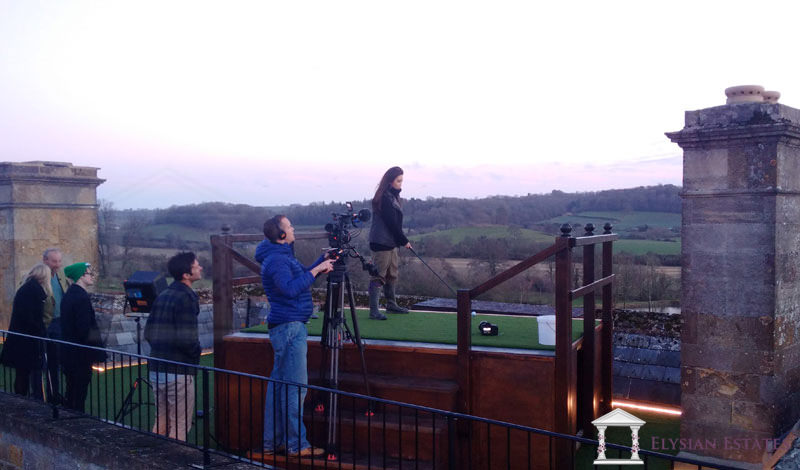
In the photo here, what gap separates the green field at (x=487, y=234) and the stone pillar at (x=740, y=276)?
29.3 ft

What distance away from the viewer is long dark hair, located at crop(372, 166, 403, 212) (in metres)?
7.01

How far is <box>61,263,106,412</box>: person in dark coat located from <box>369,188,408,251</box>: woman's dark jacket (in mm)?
2876

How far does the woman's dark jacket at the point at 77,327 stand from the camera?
6383 millimetres

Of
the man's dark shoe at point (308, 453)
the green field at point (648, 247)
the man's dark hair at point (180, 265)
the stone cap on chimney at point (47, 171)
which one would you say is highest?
the stone cap on chimney at point (47, 171)

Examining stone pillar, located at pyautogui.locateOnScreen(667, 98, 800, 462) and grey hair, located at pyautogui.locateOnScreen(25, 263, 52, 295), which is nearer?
stone pillar, located at pyautogui.locateOnScreen(667, 98, 800, 462)

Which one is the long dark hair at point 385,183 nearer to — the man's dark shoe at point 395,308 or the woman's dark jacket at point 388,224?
the woman's dark jacket at point 388,224

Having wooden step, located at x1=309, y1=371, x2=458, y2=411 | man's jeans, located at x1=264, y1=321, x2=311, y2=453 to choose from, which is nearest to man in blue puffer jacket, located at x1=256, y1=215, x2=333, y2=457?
man's jeans, located at x1=264, y1=321, x2=311, y2=453

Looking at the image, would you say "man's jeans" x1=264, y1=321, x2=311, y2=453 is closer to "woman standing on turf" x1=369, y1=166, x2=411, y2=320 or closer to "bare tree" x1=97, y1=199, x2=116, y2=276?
"woman standing on turf" x1=369, y1=166, x2=411, y2=320

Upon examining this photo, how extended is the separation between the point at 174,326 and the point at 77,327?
5.60 ft

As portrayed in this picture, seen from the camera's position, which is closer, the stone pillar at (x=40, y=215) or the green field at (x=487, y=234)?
the stone pillar at (x=40, y=215)

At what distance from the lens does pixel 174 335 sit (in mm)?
5406

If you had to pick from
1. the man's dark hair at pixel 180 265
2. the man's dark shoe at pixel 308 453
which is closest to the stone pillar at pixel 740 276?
the man's dark shoe at pixel 308 453

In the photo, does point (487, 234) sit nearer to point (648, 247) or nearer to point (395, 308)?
point (648, 247)

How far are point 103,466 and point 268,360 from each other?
6.13 feet
